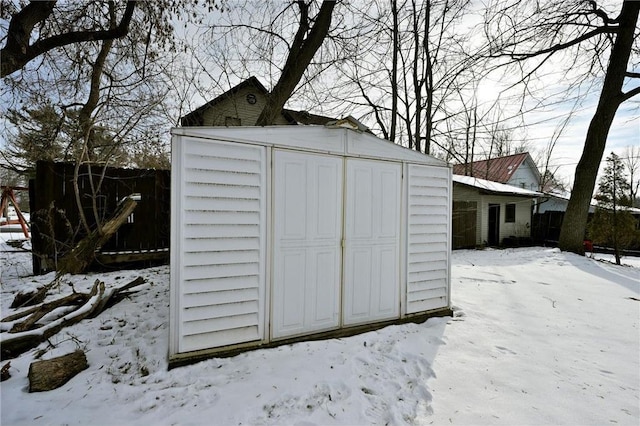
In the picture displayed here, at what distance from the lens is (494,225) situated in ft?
44.7

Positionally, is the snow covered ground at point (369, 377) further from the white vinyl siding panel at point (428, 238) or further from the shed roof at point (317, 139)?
the shed roof at point (317, 139)

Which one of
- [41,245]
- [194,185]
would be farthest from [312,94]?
[41,245]

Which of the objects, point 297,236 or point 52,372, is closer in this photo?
point 52,372

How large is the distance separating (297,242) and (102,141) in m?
7.56

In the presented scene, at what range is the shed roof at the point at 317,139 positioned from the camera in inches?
109

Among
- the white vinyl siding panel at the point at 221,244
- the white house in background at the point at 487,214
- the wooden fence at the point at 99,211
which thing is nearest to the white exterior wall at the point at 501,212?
the white house in background at the point at 487,214

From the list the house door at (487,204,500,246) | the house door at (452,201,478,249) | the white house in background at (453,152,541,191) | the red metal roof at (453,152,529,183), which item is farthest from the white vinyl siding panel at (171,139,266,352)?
the white house in background at (453,152,541,191)

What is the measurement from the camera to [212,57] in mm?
6734

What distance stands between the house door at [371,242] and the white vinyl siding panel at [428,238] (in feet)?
0.72

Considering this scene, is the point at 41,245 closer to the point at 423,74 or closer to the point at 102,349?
the point at 102,349

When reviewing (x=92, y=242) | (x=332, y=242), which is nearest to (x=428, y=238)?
(x=332, y=242)

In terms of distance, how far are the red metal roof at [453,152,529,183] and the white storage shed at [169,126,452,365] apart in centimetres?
1666

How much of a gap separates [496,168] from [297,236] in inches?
828

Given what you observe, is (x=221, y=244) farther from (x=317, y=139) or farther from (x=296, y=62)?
(x=296, y=62)
